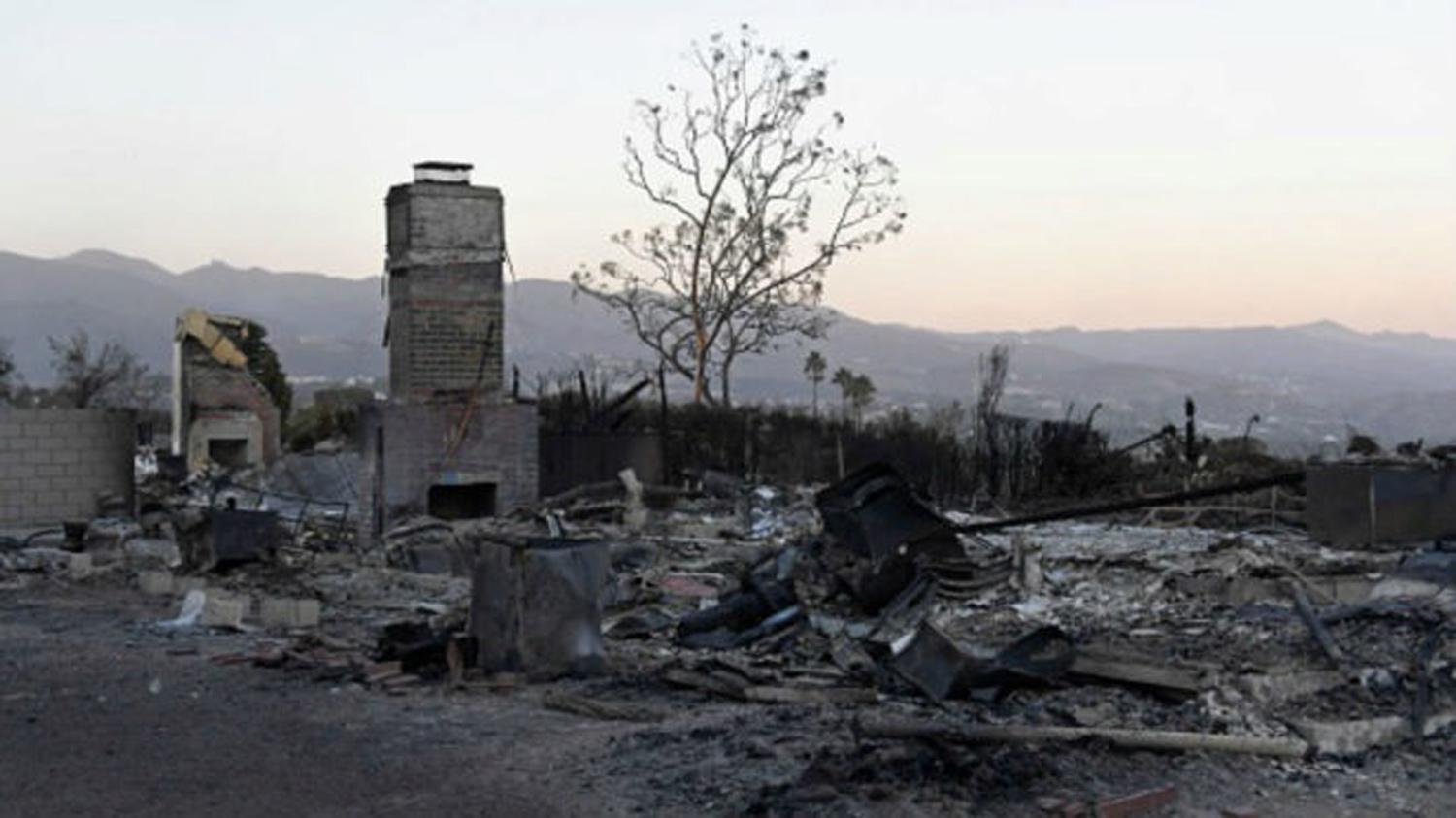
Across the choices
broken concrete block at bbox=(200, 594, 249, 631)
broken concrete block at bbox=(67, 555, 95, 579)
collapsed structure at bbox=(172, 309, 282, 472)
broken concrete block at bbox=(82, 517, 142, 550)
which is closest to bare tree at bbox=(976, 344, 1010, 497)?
broken concrete block at bbox=(82, 517, 142, 550)

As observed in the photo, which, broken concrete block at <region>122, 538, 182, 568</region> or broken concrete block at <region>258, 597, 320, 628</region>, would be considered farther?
broken concrete block at <region>122, 538, 182, 568</region>

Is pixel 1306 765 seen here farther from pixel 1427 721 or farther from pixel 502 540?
pixel 502 540

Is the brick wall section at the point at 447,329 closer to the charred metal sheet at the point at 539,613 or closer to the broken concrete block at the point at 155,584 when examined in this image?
the broken concrete block at the point at 155,584

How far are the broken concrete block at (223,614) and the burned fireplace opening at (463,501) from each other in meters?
4.64

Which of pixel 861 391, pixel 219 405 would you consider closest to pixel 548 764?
pixel 219 405

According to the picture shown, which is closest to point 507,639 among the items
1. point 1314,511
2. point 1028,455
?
point 1314,511

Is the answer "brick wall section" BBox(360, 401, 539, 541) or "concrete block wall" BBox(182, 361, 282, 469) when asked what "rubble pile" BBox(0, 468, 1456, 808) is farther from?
"concrete block wall" BBox(182, 361, 282, 469)

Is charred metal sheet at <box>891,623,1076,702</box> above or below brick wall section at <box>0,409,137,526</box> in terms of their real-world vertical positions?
below

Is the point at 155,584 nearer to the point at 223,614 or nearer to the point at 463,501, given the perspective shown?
the point at 223,614

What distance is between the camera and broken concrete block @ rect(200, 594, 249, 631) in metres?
11.4

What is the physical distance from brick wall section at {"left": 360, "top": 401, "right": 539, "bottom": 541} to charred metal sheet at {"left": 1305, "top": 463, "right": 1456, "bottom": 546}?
7.79m

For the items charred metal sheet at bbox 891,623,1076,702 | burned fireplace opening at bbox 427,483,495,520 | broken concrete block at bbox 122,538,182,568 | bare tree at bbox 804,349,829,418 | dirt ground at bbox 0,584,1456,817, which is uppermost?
bare tree at bbox 804,349,829,418

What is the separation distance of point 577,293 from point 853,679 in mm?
30312

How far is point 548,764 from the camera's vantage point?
22.8 ft
